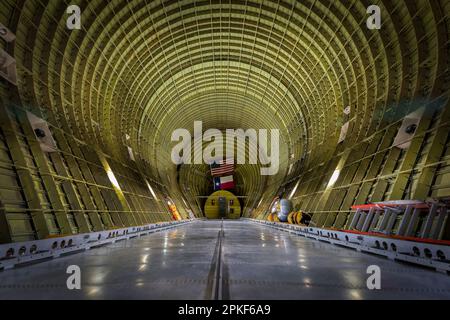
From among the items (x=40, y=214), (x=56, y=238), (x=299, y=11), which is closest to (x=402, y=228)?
(x=56, y=238)

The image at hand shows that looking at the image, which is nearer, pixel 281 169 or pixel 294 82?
pixel 294 82

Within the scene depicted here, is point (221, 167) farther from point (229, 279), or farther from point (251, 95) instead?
point (229, 279)

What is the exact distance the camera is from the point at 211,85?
25844 mm

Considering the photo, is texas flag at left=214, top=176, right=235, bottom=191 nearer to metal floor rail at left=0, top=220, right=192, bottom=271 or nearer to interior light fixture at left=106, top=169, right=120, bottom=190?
interior light fixture at left=106, top=169, right=120, bottom=190

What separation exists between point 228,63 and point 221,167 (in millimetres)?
26129

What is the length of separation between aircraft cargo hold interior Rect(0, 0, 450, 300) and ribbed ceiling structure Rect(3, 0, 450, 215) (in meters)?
0.09

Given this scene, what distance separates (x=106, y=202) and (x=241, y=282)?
1029 centimetres

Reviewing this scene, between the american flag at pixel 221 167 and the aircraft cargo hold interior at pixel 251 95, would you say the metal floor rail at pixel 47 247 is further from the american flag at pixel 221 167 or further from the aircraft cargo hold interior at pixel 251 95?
the american flag at pixel 221 167

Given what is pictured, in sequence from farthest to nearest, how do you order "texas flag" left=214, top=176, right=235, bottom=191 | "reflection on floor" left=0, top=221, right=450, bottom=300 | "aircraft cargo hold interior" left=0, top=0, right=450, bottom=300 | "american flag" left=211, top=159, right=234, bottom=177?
"texas flag" left=214, top=176, right=235, bottom=191, "american flag" left=211, top=159, right=234, bottom=177, "aircraft cargo hold interior" left=0, top=0, right=450, bottom=300, "reflection on floor" left=0, top=221, right=450, bottom=300

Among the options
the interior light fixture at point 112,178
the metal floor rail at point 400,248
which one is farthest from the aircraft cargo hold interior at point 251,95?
the interior light fixture at point 112,178

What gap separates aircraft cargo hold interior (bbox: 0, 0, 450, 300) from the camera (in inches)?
197

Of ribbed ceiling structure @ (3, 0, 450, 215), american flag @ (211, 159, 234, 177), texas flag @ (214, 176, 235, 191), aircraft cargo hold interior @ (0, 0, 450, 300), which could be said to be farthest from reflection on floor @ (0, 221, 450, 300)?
texas flag @ (214, 176, 235, 191)

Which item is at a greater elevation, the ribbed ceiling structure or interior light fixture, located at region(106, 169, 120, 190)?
the ribbed ceiling structure

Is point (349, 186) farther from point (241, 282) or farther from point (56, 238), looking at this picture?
point (56, 238)
